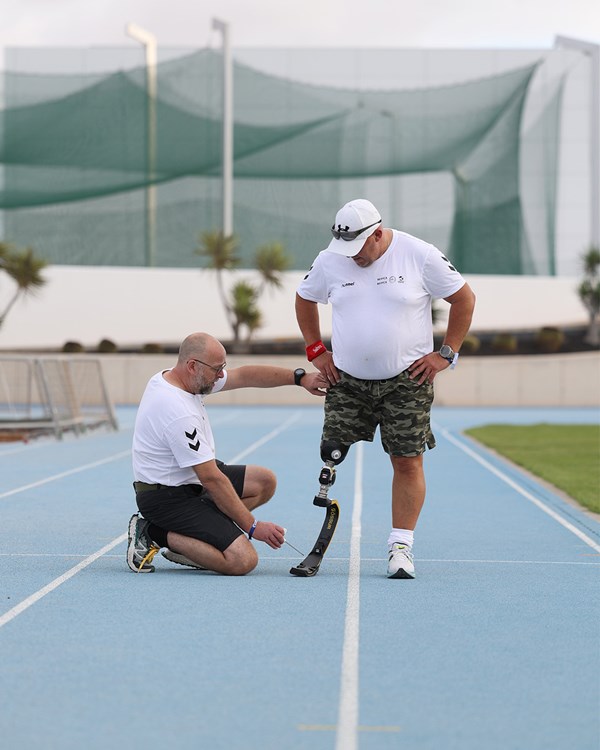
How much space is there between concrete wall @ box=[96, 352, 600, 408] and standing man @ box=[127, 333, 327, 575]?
3563 cm

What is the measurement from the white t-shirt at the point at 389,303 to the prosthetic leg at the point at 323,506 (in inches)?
16.8

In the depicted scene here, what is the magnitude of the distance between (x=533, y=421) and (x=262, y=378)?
24912 millimetres

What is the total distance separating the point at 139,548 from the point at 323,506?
1.06 meters

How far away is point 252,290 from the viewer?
47.4 meters

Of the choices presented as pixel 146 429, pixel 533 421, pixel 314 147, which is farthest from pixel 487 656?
pixel 314 147

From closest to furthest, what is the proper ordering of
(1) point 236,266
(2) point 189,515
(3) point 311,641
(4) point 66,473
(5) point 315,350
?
(3) point 311,641 < (2) point 189,515 < (5) point 315,350 < (4) point 66,473 < (1) point 236,266

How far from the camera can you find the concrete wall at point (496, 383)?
4347 cm

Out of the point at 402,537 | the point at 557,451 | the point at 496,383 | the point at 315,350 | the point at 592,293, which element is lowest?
the point at 496,383

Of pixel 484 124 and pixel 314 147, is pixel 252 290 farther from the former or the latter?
pixel 484 124

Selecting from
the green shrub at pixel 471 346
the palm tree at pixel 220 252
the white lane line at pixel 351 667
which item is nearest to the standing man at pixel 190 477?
the white lane line at pixel 351 667

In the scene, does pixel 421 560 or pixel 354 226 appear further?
pixel 421 560

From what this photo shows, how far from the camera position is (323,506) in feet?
24.7

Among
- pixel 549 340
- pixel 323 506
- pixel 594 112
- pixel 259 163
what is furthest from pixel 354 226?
pixel 594 112

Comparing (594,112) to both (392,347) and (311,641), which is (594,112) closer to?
(392,347)
